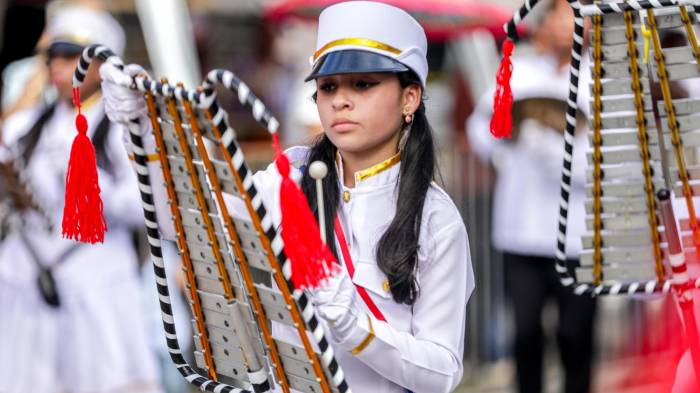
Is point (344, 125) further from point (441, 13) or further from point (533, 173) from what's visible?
point (441, 13)

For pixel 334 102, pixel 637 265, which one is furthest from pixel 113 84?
pixel 637 265

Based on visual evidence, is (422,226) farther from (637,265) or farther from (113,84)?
(113,84)

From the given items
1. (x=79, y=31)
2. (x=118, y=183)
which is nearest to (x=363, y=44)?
(x=118, y=183)

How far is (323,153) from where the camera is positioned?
3.45 meters

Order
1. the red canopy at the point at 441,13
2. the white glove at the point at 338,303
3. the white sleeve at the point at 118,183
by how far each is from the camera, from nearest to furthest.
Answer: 1. the white glove at the point at 338,303
2. the white sleeve at the point at 118,183
3. the red canopy at the point at 441,13

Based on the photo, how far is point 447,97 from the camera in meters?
12.9

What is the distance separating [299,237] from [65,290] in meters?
3.55

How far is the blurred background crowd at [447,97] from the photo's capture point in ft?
24.1

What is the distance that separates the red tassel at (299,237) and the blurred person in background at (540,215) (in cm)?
434

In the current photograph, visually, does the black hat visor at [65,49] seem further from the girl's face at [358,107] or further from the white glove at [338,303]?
the white glove at [338,303]

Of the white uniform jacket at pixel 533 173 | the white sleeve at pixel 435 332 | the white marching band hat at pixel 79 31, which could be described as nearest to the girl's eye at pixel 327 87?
the white sleeve at pixel 435 332

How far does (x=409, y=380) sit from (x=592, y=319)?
4.03m

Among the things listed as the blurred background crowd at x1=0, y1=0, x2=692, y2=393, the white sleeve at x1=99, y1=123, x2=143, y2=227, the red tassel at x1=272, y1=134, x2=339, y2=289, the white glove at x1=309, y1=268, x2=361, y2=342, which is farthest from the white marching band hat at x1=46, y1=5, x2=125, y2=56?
the red tassel at x1=272, y1=134, x2=339, y2=289

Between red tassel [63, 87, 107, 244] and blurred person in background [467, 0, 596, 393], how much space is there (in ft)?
13.2
